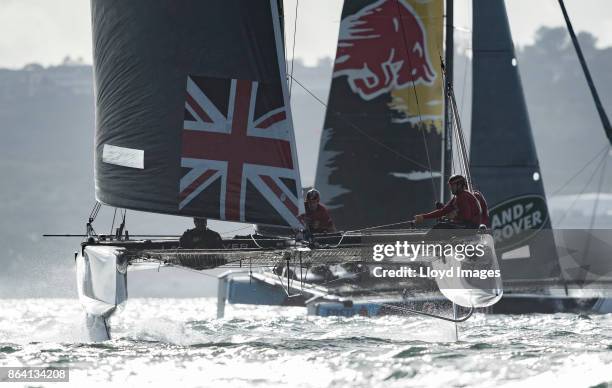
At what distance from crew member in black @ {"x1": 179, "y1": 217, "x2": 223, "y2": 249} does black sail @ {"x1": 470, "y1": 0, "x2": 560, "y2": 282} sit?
8754 millimetres

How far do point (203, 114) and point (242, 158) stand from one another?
607mm

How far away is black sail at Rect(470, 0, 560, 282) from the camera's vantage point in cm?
2002

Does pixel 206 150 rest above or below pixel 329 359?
above

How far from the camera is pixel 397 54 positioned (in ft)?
66.4

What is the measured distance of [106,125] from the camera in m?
12.7

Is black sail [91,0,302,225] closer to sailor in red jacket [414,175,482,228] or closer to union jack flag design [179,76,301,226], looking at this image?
union jack flag design [179,76,301,226]

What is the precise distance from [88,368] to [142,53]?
3.76 metres

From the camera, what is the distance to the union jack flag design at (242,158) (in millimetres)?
11898

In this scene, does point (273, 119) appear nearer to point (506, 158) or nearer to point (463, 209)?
point (463, 209)

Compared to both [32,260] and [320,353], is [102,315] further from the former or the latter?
[32,260]

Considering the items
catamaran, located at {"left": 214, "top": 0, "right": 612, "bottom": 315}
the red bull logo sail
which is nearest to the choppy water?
catamaran, located at {"left": 214, "top": 0, "right": 612, "bottom": 315}

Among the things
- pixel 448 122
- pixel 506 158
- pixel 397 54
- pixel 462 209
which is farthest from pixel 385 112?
pixel 462 209

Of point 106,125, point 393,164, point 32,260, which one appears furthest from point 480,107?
point 32,260

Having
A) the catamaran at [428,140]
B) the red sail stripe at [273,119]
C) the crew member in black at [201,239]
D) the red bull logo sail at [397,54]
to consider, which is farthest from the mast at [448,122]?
the crew member in black at [201,239]
